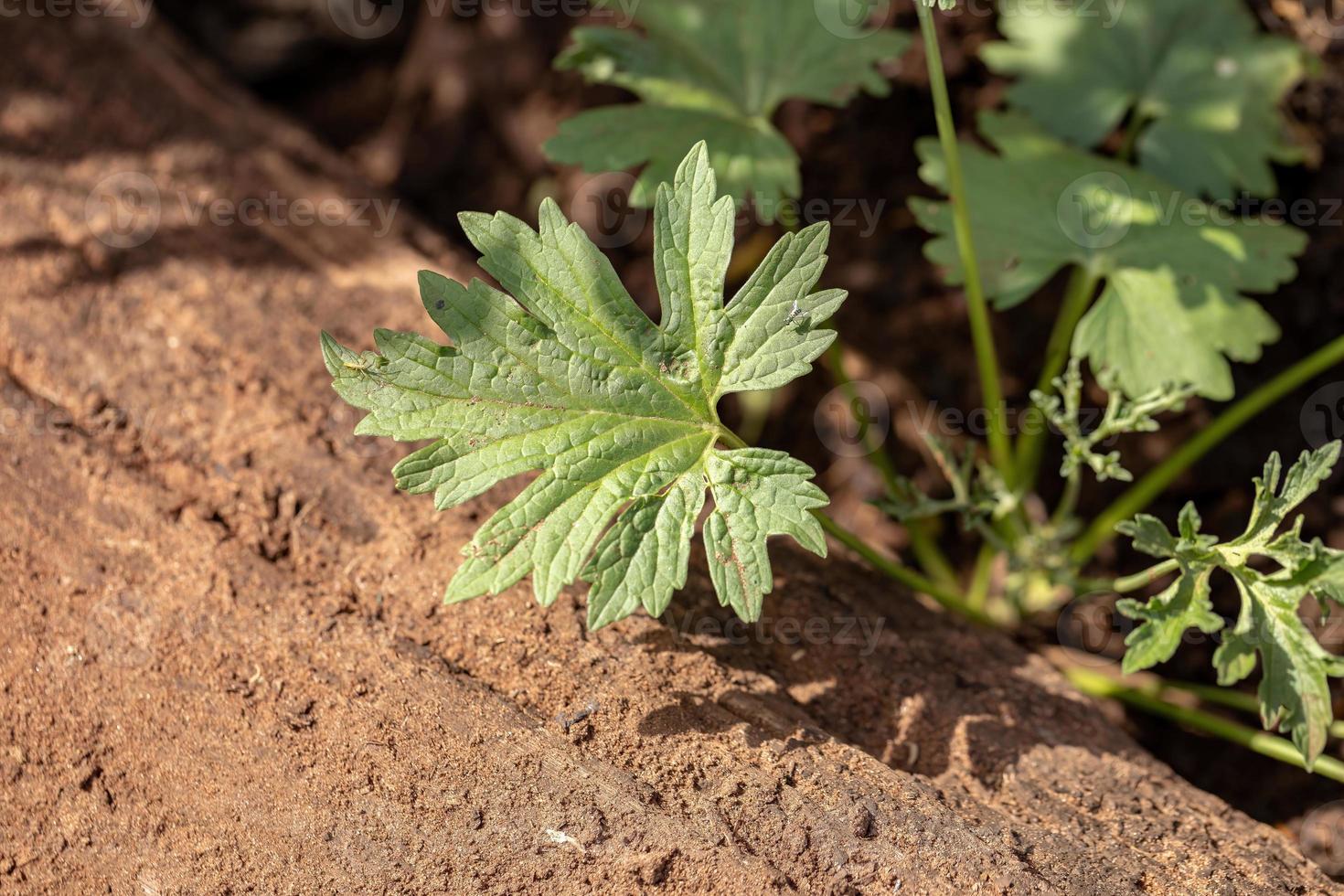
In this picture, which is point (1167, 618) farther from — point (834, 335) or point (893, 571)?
point (834, 335)

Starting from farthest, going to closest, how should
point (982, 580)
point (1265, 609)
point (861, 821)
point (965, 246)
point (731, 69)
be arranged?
point (982, 580), point (731, 69), point (965, 246), point (1265, 609), point (861, 821)

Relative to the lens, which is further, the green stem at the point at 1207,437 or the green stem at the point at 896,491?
the green stem at the point at 896,491

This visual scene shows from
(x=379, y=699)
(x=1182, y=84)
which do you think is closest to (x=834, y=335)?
(x=379, y=699)

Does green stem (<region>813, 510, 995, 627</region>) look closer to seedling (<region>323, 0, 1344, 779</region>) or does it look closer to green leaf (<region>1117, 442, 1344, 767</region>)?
seedling (<region>323, 0, 1344, 779</region>)

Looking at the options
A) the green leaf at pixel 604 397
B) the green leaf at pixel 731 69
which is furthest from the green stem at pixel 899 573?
the green leaf at pixel 731 69

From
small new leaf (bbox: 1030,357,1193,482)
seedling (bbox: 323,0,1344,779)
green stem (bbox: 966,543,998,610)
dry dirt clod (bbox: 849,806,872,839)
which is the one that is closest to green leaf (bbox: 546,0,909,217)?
seedling (bbox: 323,0,1344,779)

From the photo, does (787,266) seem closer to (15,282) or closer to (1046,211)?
(1046,211)

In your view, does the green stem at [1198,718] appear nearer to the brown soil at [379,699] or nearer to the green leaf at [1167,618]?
the brown soil at [379,699]
